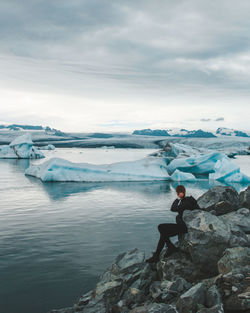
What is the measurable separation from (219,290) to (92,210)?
9111mm

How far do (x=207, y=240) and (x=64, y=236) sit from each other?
495cm

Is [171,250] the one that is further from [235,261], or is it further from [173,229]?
[235,261]

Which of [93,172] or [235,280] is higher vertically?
[235,280]

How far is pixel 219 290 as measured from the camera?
14.8 ft

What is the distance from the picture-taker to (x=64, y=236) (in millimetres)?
9289

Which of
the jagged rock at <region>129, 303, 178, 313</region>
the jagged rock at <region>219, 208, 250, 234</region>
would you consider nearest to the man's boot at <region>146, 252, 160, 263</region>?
the jagged rock at <region>129, 303, 178, 313</region>

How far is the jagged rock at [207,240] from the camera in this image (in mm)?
5652

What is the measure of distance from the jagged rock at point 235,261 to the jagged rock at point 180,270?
0.63 meters

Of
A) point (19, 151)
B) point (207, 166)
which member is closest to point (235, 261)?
point (207, 166)

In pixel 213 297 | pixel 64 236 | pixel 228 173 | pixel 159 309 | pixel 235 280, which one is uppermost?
pixel 235 280

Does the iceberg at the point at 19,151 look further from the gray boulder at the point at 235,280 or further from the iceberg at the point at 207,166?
the gray boulder at the point at 235,280

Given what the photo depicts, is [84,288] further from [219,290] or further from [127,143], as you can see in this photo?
[127,143]

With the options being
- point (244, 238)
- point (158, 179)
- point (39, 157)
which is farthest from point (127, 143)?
point (244, 238)

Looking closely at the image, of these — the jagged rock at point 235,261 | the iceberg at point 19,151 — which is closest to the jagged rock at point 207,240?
the jagged rock at point 235,261
